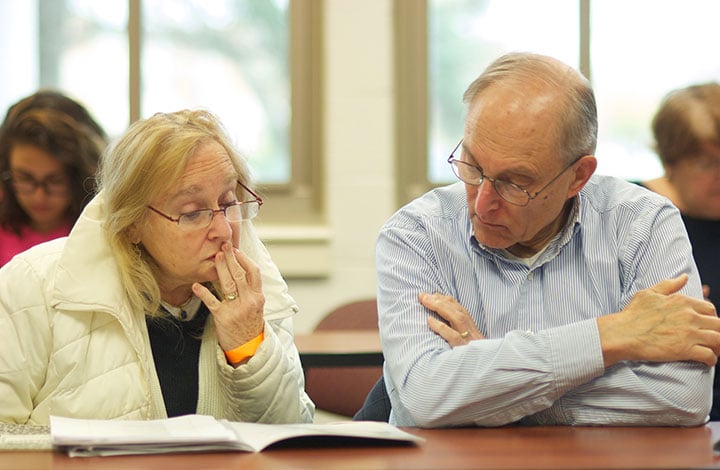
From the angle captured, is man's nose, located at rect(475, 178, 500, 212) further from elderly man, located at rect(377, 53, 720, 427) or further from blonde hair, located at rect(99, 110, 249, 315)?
blonde hair, located at rect(99, 110, 249, 315)

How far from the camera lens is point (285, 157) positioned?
4238 mm

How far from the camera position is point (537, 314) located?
1939 mm

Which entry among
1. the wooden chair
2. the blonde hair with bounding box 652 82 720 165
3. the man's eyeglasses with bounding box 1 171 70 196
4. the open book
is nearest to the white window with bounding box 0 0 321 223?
the wooden chair

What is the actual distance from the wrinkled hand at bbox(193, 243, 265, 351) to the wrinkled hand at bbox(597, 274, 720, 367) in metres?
0.66

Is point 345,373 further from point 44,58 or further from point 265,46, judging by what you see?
point 44,58

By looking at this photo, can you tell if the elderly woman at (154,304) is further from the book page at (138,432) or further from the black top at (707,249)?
the black top at (707,249)

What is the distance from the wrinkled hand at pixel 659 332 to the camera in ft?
5.50

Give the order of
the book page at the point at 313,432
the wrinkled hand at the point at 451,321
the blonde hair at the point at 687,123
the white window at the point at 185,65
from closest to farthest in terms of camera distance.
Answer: the book page at the point at 313,432 < the wrinkled hand at the point at 451,321 < the blonde hair at the point at 687,123 < the white window at the point at 185,65

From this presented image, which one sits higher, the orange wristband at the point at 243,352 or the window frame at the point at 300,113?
A: the window frame at the point at 300,113

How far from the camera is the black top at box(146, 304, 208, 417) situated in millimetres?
1994

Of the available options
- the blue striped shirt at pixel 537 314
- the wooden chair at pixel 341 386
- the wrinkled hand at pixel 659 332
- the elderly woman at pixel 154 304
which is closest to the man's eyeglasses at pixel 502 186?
the blue striped shirt at pixel 537 314

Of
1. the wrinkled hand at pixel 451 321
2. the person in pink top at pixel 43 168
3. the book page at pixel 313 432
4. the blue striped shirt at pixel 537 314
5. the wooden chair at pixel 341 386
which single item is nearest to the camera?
the book page at pixel 313 432

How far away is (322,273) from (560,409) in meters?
2.38

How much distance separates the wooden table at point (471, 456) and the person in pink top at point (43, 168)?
62.8 inches
